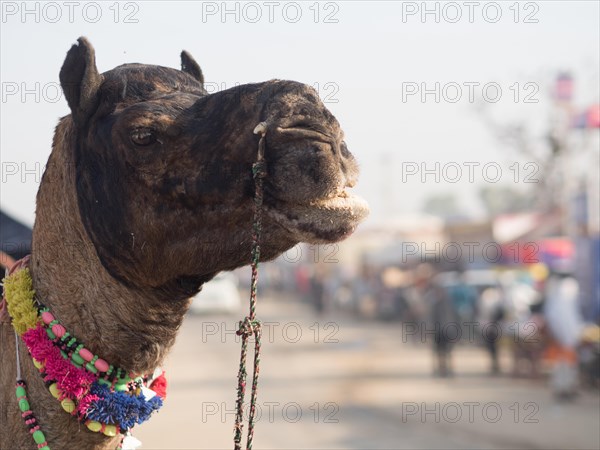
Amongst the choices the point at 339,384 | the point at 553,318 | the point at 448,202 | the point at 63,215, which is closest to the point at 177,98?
the point at 63,215

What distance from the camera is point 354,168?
8.68 feet

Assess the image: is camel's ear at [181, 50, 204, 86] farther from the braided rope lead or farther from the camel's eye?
the braided rope lead

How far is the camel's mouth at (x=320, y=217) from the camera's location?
255 centimetres

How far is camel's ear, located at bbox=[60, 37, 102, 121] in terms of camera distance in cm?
288

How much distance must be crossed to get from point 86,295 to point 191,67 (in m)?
1.00

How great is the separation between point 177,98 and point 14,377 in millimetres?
1089

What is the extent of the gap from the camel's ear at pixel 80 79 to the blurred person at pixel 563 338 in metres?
12.2

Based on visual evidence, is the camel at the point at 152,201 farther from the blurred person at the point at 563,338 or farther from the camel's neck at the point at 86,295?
the blurred person at the point at 563,338

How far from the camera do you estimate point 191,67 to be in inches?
136

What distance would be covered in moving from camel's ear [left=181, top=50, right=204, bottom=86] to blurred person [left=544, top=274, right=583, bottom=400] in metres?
11.6

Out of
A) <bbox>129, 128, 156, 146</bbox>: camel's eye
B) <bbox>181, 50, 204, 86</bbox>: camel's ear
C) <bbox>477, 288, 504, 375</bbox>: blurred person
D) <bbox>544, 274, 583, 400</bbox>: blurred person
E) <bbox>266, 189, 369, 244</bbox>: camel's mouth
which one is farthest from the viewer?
<bbox>477, 288, 504, 375</bbox>: blurred person

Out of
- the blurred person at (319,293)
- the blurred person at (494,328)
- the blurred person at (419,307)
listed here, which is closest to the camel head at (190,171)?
the blurred person at (494,328)

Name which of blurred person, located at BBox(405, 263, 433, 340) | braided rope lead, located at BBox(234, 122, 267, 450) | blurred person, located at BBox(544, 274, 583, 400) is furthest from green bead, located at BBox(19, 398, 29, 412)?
blurred person, located at BBox(405, 263, 433, 340)

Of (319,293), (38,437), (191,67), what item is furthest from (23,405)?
(319,293)
